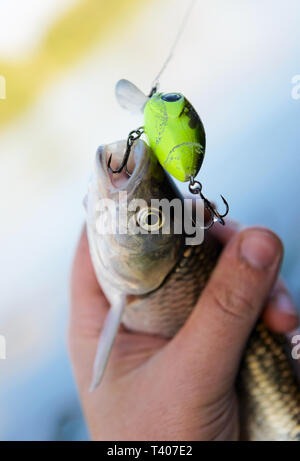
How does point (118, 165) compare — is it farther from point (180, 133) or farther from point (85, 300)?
point (85, 300)

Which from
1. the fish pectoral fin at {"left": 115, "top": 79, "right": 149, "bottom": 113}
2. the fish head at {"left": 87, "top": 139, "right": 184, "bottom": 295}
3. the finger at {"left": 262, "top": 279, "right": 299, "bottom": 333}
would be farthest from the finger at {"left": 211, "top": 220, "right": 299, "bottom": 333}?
the fish pectoral fin at {"left": 115, "top": 79, "right": 149, "bottom": 113}

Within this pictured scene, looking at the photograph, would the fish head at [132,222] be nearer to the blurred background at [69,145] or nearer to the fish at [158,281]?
the fish at [158,281]

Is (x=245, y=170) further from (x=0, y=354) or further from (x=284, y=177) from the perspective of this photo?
(x=0, y=354)

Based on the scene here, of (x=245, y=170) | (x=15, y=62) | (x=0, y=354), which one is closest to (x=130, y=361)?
(x=245, y=170)

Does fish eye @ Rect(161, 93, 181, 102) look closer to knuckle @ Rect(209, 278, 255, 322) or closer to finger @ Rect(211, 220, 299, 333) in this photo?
knuckle @ Rect(209, 278, 255, 322)

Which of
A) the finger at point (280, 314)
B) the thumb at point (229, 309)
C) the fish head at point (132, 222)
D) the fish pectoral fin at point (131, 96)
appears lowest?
the finger at point (280, 314)

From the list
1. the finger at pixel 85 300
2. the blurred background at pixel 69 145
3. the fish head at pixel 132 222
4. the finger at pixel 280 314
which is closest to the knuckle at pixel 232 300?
the fish head at pixel 132 222

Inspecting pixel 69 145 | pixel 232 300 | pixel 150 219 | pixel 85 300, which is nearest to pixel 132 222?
pixel 150 219
